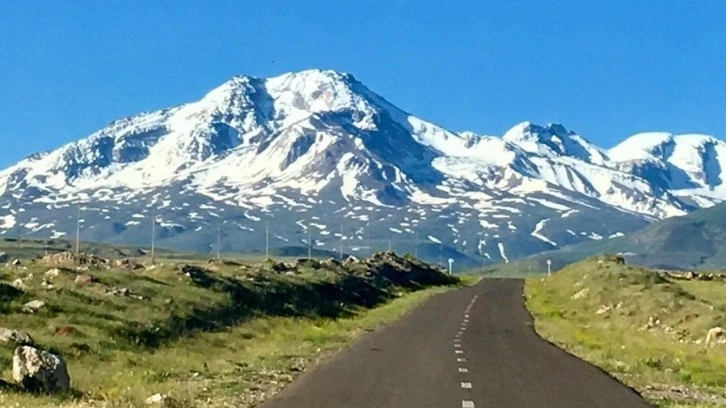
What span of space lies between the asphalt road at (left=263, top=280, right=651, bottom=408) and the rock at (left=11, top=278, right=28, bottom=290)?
10778 mm

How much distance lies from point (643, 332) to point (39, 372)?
120ft

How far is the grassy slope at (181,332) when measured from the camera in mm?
24436

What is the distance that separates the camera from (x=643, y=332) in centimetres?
5316

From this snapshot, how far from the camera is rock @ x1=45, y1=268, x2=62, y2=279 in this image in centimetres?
4475

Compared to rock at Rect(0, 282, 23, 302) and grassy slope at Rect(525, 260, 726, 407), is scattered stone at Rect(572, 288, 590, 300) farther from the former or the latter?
rock at Rect(0, 282, 23, 302)

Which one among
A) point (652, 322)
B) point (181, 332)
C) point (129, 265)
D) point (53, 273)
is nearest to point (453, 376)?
point (181, 332)

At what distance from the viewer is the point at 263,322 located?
48.3 m

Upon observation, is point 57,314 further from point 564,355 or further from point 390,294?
point 390,294

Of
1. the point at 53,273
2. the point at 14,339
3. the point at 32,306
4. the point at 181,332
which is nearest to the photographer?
the point at 14,339

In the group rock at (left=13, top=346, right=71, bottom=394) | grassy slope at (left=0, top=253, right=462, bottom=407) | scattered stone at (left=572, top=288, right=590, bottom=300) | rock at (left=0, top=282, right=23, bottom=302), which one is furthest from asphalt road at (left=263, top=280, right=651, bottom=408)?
scattered stone at (left=572, top=288, right=590, bottom=300)

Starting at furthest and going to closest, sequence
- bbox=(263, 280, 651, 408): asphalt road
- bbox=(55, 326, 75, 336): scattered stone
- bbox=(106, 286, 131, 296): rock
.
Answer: bbox=(106, 286, 131, 296): rock < bbox=(55, 326, 75, 336): scattered stone < bbox=(263, 280, 651, 408): asphalt road

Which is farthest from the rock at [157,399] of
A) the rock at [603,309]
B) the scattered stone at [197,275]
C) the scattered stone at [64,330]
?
the rock at [603,309]

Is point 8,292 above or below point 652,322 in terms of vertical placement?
above

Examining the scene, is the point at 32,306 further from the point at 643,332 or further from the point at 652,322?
the point at 652,322
